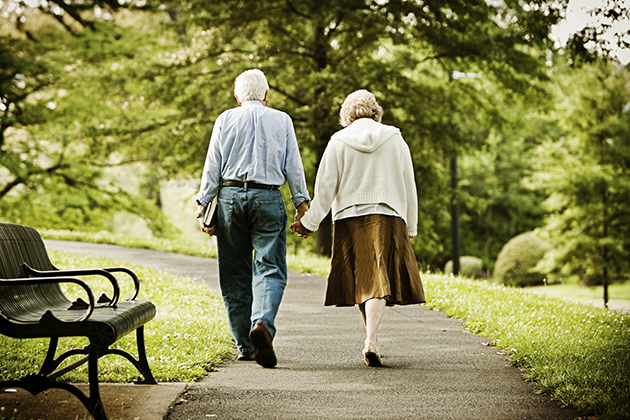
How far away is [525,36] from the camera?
12781mm

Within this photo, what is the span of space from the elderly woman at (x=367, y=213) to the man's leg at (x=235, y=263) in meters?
0.46

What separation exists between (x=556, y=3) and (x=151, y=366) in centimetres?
698

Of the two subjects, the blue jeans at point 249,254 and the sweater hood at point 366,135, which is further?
the sweater hood at point 366,135

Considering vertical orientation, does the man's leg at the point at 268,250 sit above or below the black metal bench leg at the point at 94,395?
above

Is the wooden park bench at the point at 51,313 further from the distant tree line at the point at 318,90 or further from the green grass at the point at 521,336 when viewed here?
the distant tree line at the point at 318,90

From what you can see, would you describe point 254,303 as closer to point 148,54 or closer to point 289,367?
point 289,367

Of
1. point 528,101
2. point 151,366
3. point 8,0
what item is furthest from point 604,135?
point 151,366

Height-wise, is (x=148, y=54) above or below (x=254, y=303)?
above

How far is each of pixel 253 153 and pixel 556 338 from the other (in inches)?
117

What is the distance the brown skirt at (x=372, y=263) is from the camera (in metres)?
4.95

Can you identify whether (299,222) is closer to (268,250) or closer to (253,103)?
(268,250)

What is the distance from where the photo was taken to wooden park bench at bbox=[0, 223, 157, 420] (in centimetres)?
336

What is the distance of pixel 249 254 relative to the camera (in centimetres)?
504

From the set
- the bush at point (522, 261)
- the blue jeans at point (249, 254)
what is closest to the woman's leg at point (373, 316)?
Result: the blue jeans at point (249, 254)
